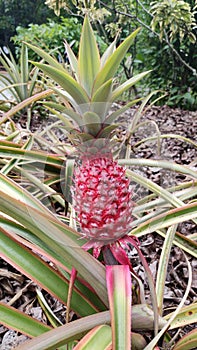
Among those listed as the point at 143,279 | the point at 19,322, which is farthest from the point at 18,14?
the point at 19,322

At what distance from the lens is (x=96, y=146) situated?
49 centimetres

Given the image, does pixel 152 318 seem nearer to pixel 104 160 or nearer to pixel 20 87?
pixel 104 160

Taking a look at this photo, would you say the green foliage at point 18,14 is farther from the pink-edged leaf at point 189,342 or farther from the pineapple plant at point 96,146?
the pink-edged leaf at point 189,342

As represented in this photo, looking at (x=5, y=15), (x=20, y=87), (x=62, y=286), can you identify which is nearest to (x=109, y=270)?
(x=62, y=286)

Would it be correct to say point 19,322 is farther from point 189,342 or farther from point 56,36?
point 56,36

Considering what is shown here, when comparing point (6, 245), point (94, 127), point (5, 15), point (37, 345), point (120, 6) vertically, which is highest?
point (5, 15)

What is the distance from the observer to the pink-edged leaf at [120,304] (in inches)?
14.5

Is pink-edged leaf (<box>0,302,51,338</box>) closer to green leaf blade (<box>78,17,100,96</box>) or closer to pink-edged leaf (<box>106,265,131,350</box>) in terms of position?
pink-edged leaf (<box>106,265,131,350</box>)

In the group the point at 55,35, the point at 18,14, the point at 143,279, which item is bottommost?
the point at 143,279

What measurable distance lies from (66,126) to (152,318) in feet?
1.00

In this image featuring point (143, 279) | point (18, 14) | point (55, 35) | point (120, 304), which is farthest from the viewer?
point (18, 14)

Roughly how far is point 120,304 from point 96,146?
203 millimetres

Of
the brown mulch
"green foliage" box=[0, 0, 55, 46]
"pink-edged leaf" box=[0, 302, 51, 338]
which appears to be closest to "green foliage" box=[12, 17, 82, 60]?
"green foliage" box=[0, 0, 55, 46]

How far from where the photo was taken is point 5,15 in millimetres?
6680
